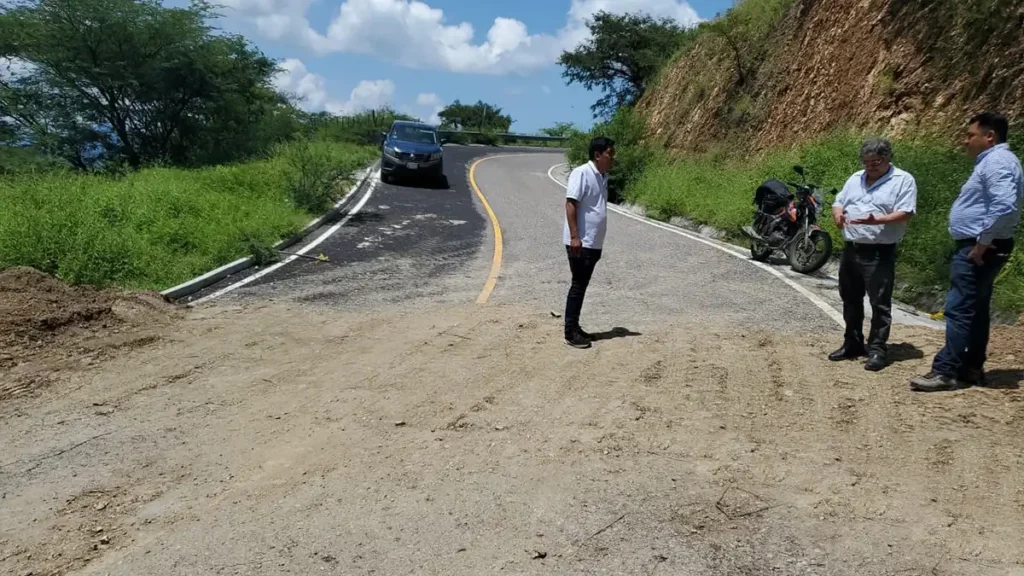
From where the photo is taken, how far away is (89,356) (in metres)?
6.30

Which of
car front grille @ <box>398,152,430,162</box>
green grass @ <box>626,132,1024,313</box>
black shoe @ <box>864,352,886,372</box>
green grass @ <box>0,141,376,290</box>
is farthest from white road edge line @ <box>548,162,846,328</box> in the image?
green grass @ <box>0,141,376,290</box>

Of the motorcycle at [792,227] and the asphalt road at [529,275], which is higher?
the motorcycle at [792,227]

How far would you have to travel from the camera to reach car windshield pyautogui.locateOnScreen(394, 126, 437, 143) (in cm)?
2375

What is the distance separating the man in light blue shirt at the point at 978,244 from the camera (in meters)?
4.94

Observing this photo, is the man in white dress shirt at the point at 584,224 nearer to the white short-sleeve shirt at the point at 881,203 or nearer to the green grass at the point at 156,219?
the white short-sleeve shirt at the point at 881,203

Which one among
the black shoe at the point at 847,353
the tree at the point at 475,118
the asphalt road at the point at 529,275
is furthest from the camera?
the tree at the point at 475,118

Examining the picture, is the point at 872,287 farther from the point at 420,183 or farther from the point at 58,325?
the point at 420,183

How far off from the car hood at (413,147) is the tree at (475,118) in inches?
1250

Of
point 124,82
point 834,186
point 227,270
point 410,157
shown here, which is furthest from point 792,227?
point 124,82

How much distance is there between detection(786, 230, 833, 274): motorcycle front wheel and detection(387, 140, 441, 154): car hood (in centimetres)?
1411

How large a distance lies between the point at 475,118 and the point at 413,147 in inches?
1998

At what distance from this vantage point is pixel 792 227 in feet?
35.6

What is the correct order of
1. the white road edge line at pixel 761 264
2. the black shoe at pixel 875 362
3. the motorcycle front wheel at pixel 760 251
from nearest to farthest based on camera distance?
the black shoe at pixel 875 362 < the white road edge line at pixel 761 264 < the motorcycle front wheel at pixel 760 251

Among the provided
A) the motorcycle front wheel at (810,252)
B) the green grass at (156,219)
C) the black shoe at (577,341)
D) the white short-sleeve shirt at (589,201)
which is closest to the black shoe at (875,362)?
the black shoe at (577,341)
